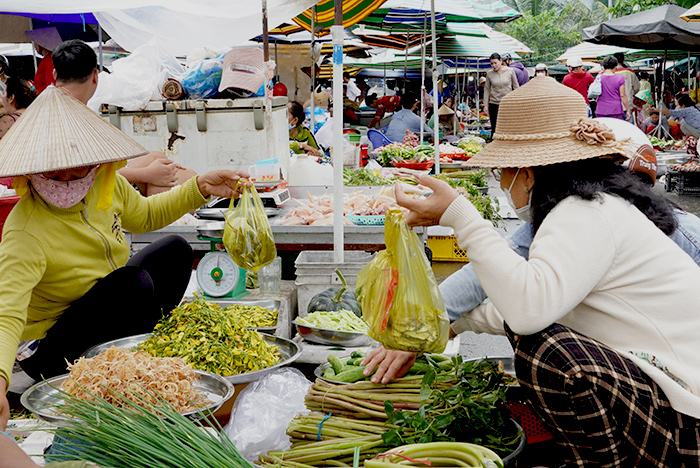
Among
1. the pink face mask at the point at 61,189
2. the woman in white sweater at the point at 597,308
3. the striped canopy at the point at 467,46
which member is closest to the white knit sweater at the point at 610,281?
the woman in white sweater at the point at 597,308

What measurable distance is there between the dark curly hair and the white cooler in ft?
11.7

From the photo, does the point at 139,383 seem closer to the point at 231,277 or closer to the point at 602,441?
the point at 602,441

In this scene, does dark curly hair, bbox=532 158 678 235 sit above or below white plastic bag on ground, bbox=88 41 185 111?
below

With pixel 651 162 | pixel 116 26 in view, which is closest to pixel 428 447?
pixel 651 162

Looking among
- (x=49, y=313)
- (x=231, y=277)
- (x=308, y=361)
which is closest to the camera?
(x=49, y=313)

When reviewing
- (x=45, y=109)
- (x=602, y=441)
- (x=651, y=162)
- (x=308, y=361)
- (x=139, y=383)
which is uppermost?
(x=45, y=109)

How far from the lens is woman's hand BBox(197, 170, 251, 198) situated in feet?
10.2

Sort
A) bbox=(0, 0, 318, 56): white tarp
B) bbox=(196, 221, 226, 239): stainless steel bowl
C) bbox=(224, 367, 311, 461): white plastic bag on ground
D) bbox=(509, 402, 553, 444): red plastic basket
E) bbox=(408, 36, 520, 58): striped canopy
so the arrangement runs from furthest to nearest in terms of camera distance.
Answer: bbox=(408, 36, 520, 58): striped canopy, bbox=(0, 0, 318, 56): white tarp, bbox=(196, 221, 226, 239): stainless steel bowl, bbox=(509, 402, 553, 444): red plastic basket, bbox=(224, 367, 311, 461): white plastic bag on ground

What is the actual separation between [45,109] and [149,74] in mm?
A: 3144

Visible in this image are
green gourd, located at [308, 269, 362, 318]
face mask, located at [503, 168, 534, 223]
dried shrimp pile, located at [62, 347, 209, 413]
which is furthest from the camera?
green gourd, located at [308, 269, 362, 318]

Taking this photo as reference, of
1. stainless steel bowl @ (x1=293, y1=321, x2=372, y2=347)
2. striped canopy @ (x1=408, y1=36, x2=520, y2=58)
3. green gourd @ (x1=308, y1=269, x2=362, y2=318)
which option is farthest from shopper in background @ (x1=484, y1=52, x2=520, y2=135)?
stainless steel bowl @ (x1=293, y1=321, x2=372, y2=347)

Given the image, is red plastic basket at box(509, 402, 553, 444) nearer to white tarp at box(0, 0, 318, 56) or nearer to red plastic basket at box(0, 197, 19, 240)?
white tarp at box(0, 0, 318, 56)

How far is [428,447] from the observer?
1.81 m

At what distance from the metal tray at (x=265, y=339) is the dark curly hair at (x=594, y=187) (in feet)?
3.78
